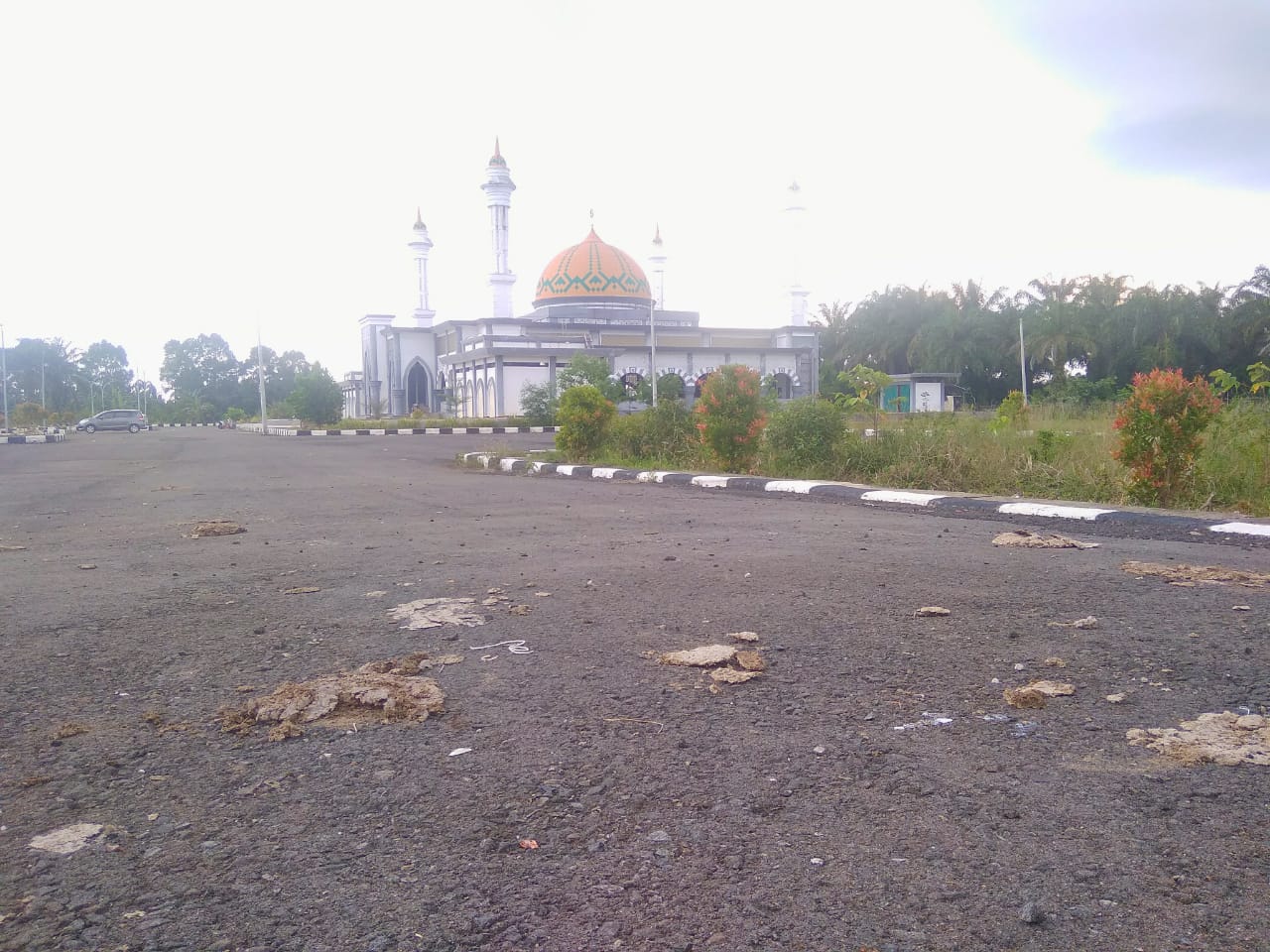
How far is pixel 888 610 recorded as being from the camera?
3844 millimetres

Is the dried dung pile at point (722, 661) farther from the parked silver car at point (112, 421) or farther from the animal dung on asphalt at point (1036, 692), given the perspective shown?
the parked silver car at point (112, 421)

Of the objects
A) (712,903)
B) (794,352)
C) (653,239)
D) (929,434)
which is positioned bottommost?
(712,903)

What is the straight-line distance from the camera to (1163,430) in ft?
24.4

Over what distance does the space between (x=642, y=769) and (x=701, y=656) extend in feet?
3.05

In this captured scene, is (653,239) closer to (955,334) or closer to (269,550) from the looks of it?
(955,334)

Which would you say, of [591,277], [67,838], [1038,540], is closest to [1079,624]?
[1038,540]

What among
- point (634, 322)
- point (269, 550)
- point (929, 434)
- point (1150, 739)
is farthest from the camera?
point (634, 322)

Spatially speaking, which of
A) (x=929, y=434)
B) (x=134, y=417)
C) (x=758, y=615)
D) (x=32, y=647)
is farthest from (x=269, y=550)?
(x=134, y=417)

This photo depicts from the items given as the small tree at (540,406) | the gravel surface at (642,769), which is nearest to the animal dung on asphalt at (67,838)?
the gravel surface at (642,769)

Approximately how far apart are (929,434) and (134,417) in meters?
52.2

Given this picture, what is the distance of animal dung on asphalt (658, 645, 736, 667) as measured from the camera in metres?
3.14

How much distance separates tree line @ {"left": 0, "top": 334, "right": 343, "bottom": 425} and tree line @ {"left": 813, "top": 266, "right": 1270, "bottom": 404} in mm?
43610

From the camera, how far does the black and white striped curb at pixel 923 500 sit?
20.9ft

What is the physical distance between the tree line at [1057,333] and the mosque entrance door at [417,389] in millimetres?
22572
